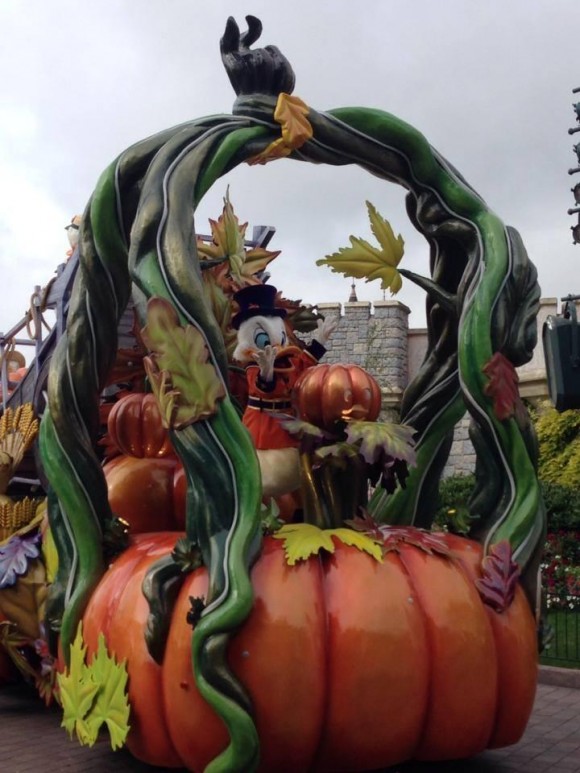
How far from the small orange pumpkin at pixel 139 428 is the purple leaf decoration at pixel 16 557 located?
3.67ft

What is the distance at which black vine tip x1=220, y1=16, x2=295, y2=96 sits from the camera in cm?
445

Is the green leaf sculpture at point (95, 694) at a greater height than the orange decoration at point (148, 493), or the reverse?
the orange decoration at point (148, 493)

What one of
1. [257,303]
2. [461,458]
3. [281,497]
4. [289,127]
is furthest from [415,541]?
[461,458]

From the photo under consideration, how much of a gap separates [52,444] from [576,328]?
2461 millimetres

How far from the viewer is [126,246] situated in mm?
4535

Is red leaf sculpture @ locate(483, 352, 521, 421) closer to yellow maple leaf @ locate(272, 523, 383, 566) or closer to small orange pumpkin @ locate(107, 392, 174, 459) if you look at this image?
yellow maple leaf @ locate(272, 523, 383, 566)

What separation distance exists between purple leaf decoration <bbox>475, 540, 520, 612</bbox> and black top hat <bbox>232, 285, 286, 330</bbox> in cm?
161

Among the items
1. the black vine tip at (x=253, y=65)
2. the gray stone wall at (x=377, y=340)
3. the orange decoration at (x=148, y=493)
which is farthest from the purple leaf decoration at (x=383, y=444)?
the gray stone wall at (x=377, y=340)

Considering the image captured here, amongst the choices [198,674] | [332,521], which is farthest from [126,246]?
[198,674]

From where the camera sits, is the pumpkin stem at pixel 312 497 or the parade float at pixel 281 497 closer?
the parade float at pixel 281 497

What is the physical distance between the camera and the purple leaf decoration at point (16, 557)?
5508 millimetres

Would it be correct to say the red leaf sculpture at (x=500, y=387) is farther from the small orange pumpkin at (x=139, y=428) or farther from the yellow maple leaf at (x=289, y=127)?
the small orange pumpkin at (x=139, y=428)

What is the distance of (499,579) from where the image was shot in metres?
3.89

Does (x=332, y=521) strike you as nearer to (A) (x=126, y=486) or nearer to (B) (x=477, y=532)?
(B) (x=477, y=532)
